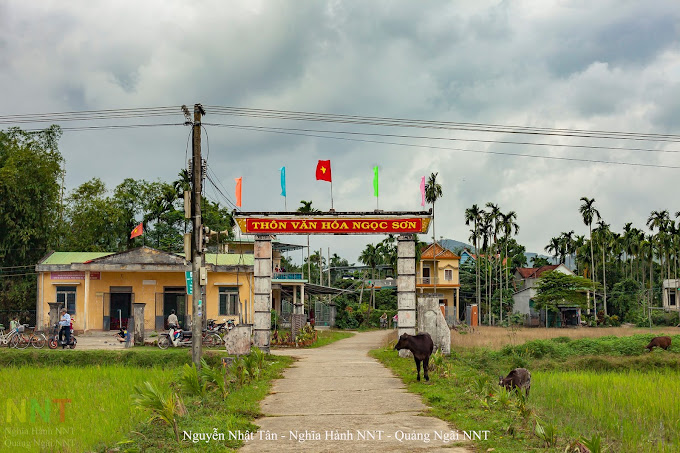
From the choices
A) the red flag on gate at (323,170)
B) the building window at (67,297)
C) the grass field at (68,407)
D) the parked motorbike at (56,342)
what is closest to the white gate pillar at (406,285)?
the red flag on gate at (323,170)

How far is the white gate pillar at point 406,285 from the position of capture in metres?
22.5

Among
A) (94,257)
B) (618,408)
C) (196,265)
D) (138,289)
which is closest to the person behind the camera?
(618,408)

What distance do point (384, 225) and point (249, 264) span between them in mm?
14997

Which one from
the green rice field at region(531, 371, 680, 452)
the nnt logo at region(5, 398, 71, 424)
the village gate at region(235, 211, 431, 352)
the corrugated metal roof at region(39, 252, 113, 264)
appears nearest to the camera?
Answer: the green rice field at region(531, 371, 680, 452)

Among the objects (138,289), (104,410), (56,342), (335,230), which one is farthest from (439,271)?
(104,410)

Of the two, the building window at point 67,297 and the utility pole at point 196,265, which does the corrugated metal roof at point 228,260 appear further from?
the utility pole at point 196,265

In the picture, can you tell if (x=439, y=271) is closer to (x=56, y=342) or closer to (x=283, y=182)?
(x=283, y=182)

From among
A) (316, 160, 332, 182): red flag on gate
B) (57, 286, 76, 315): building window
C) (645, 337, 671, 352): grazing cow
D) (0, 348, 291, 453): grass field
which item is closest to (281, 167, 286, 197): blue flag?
(316, 160, 332, 182): red flag on gate

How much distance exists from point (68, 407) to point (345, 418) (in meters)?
5.16

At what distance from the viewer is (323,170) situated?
76.3 feet

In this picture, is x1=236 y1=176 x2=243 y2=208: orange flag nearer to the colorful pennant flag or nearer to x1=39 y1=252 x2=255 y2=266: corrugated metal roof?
the colorful pennant flag

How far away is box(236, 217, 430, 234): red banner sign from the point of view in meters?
22.4

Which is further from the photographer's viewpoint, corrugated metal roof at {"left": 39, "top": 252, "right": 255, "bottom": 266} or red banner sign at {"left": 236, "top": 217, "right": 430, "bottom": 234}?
corrugated metal roof at {"left": 39, "top": 252, "right": 255, "bottom": 266}

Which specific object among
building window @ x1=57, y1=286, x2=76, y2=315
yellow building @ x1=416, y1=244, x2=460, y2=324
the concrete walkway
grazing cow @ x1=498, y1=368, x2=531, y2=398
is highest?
yellow building @ x1=416, y1=244, x2=460, y2=324
